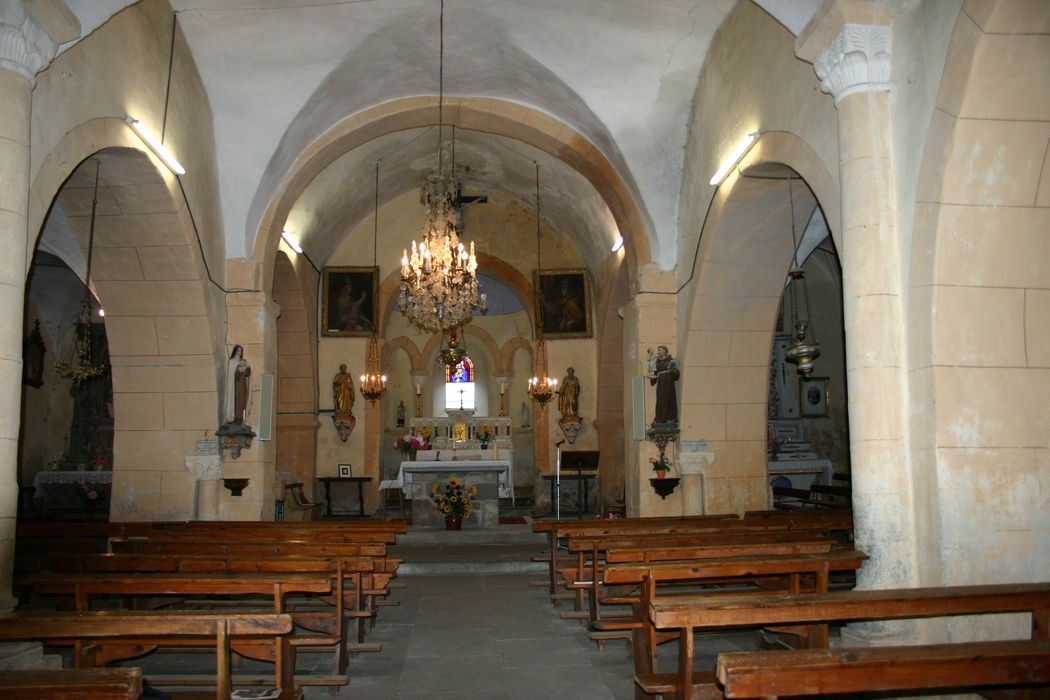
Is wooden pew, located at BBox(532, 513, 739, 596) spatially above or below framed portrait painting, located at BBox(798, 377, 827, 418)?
below

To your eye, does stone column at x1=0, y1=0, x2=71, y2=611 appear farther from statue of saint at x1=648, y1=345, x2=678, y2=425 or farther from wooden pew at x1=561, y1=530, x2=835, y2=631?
statue of saint at x1=648, y1=345, x2=678, y2=425

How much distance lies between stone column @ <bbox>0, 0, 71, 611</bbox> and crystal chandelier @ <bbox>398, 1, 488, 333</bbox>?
4540mm

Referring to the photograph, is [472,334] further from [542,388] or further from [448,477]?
[448,477]

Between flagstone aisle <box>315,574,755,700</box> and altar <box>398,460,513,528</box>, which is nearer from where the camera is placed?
flagstone aisle <box>315,574,755,700</box>

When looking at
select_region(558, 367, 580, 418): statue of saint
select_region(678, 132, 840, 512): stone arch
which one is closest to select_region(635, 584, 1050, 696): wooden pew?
select_region(678, 132, 840, 512): stone arch

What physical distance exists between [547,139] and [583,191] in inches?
107

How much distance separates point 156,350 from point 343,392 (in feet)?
21.0

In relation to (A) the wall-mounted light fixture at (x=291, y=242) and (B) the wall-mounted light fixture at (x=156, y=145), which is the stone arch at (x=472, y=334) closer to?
(A) the wall-mounted light fixture at (x=291, y=242)

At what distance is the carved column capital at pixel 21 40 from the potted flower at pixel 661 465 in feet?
24.1

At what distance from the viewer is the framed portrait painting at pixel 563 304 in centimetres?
1681

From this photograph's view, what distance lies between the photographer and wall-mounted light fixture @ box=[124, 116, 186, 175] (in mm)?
7614

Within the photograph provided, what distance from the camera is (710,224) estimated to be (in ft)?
30.0

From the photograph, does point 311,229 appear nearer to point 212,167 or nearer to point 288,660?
point 212,167

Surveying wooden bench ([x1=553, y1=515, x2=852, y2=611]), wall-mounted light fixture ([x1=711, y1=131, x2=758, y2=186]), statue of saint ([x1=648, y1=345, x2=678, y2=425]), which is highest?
wall-mounted light fixture ([x1=711, y1=131, x2=758, y2=186])
